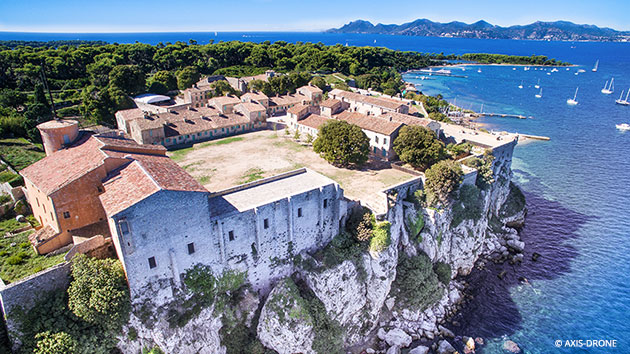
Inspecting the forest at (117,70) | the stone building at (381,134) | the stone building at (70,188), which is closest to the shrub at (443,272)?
the stone building at (381,134)

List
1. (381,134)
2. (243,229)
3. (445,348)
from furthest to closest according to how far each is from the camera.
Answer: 1. (381,134)
2. (445,348)
3. (243,229)

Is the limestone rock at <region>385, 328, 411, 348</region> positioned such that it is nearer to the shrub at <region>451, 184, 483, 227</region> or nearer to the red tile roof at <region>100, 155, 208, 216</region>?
the shrub at <region>451, 184, 483, 227</region>

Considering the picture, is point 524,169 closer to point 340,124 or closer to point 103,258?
point 340,124

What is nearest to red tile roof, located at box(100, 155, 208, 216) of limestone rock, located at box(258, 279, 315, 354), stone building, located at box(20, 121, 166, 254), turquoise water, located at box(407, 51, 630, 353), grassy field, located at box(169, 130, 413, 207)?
stone building, located at box(20, 121, 166, 254)

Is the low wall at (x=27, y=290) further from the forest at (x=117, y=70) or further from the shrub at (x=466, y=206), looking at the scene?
the shrub at (x=466, y=206)

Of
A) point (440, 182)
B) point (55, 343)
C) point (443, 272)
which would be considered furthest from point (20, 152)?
point (443, 272)

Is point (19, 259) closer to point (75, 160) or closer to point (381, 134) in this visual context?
point (75, 160)

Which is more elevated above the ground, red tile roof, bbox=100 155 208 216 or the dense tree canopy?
red tile roof, bbox=100 155 208 216
